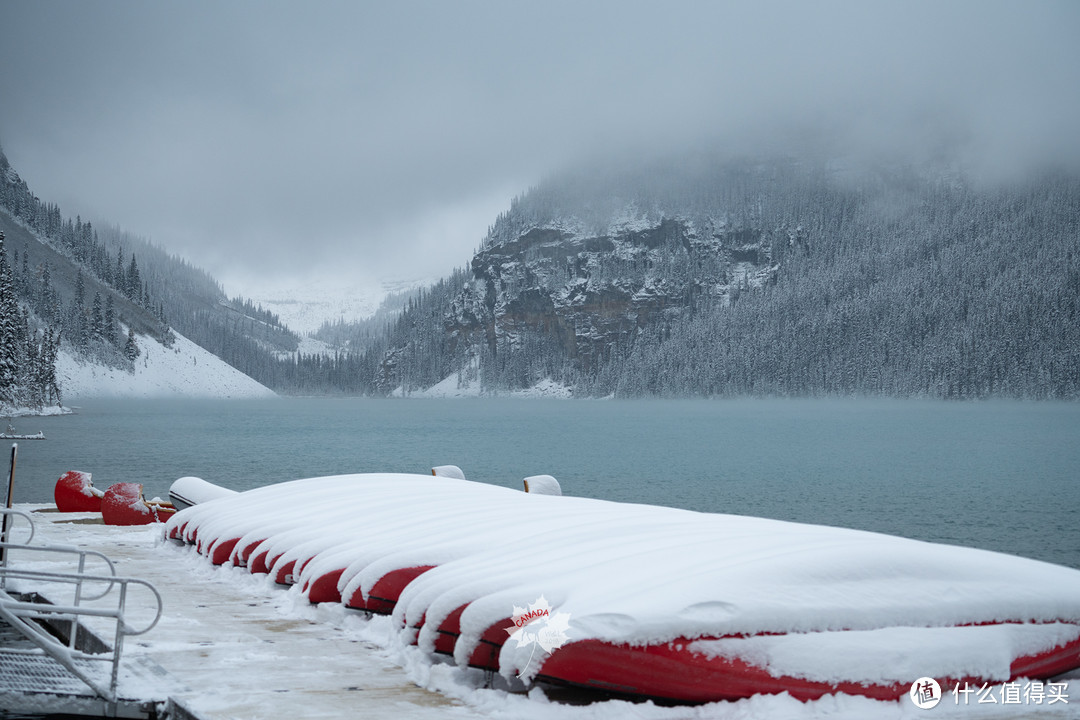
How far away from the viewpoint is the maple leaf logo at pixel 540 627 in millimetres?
6852

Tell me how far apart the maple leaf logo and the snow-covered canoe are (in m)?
0.01

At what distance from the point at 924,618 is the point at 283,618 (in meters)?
6.26

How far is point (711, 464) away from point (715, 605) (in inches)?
2516

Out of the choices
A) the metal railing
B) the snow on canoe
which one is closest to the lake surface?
the snow on canoe

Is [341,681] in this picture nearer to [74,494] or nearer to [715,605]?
[715,605]

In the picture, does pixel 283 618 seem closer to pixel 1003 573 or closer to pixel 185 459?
pixel 1003 573

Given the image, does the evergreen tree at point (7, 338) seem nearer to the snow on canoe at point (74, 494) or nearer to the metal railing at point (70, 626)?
the snow on canoe at point (74, 494)

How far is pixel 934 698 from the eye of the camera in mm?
7129

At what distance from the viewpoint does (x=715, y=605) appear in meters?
6.94

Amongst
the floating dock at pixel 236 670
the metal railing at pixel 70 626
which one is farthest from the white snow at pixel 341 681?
the metal railing at pixel 70 626

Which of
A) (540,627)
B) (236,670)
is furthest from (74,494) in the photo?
(540,627)

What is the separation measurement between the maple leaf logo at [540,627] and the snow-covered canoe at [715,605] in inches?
0.6

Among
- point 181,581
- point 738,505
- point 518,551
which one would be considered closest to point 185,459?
point 738,505

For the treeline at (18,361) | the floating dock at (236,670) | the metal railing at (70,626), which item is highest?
the treeline at (18,361)
